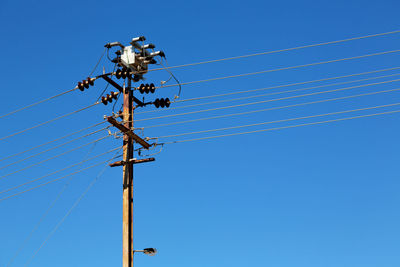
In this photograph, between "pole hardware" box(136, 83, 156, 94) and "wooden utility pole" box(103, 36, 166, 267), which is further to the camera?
"pole hardware" box(136, 83, 156, 94)

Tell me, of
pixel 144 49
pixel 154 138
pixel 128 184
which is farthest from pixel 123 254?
pixel 144 49

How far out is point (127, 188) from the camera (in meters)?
20.4

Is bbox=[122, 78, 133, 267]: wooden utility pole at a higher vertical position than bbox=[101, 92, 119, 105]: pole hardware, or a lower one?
lower

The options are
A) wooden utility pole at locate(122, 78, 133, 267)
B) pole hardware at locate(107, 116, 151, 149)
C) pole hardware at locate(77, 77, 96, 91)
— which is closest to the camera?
wooden utility pole at locate(122, 78, 133, 267)

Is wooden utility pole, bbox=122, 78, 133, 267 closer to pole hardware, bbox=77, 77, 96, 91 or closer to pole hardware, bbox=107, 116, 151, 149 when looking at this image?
pole hardware, bbox=107, 116, 151, 149

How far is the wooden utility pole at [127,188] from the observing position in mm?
19625

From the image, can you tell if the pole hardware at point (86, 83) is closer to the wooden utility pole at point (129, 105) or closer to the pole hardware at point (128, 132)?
the wooden utility pole at point (129, 105)

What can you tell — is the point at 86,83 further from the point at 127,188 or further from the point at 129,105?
the point at 127,188

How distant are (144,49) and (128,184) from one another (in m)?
4.45

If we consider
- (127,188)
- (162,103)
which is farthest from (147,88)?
(127,188)

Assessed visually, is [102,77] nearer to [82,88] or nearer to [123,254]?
[82,88]

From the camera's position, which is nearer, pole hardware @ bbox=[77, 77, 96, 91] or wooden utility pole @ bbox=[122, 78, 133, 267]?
wooden utility pole @ bbox=[122, 78, 133, 267]

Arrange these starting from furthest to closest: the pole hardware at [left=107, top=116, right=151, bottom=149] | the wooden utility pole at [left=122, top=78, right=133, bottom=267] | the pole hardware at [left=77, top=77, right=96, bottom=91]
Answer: the pole hardware at [left=77, top=77, right=96, bottom=91], the pole hardware at [left=107, top=116, right=151, bottom=149], the wooden utility pole at [left=122, top=78, right=133, bottom=267]

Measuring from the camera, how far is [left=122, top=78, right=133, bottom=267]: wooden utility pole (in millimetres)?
19625
